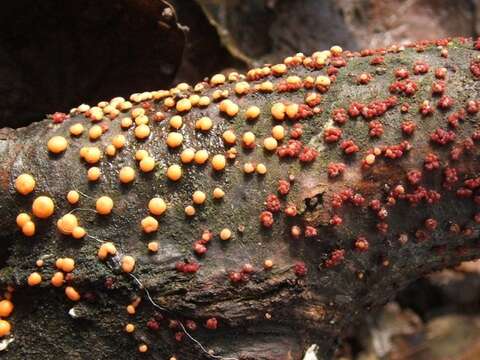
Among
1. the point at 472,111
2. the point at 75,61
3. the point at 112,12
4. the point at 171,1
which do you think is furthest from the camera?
the point at 171,1

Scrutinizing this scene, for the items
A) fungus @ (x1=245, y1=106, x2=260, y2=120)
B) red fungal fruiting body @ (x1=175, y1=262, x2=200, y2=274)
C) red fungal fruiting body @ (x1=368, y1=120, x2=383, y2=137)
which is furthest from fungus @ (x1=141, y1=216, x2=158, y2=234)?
red fungal fruiting body @ (x1=368, y1=120, x2=383, y2=137)

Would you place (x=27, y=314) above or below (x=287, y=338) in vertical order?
below

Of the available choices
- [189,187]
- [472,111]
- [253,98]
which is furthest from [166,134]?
[472,111]

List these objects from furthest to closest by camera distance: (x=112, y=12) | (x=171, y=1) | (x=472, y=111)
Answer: (x=171, y=1)
(x=112, y=12)
(x=472, y=111)

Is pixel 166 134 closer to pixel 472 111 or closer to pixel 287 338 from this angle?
pixel 287 338

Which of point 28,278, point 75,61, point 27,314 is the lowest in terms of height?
point 27,314

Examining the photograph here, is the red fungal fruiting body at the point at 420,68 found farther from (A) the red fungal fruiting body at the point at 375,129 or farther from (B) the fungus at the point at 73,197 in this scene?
(B) the fungus at the point at 73,197

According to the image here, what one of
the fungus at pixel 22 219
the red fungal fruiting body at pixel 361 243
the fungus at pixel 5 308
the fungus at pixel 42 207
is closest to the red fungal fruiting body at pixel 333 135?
the red fungal fruiting body at pixel 361 243

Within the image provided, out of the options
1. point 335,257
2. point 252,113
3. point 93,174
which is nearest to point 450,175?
point 335,257
